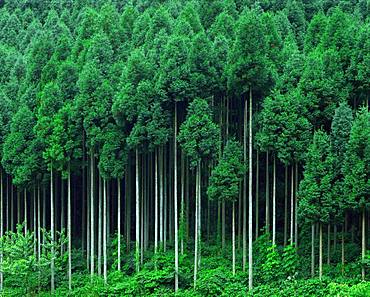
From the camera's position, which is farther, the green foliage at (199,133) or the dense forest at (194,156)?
the green foliage at (199,133)

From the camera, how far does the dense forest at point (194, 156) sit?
87.9 feet

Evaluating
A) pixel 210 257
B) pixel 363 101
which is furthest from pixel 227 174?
pixel 363 101

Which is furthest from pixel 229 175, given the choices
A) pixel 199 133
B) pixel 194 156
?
pixel 199 133

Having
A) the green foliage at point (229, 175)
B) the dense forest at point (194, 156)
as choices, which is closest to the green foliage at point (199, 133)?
the dense forest at point (194, 156)

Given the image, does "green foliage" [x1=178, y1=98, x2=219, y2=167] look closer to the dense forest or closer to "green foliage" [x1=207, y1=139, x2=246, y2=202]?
the dense forest

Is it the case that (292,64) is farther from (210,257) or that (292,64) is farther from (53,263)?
(53,263)

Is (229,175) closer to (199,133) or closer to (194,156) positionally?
(194,156)

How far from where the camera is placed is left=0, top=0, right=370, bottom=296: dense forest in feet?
87.9

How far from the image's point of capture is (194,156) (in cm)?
2830

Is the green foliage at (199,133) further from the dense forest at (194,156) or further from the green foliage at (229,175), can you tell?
the green foliage at (229,175)

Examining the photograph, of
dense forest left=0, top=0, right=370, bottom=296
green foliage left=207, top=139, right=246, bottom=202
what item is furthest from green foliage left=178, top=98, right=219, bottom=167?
green foliage left=207, top=139, right=246, bottom=202

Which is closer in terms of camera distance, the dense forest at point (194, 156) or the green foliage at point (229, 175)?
the dense forest at point (194, 156)

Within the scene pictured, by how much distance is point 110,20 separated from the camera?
1401 inches

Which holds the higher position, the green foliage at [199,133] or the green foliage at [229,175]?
the green foliage at [199,133]
